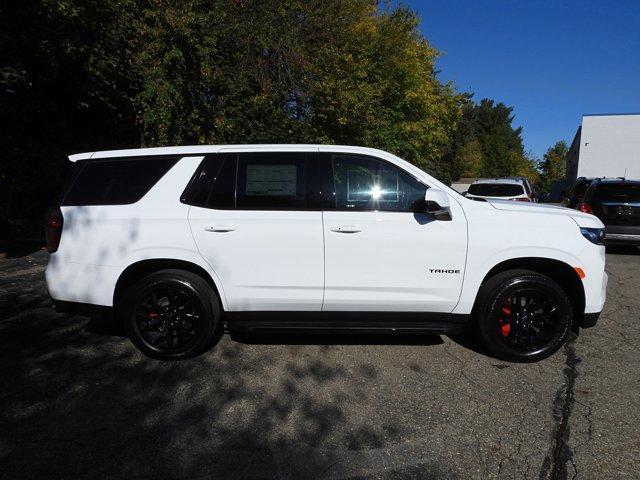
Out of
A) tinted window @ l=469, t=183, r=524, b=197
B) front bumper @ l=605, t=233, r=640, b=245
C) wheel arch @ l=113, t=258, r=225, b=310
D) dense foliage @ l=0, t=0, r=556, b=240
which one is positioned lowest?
front bumper @ l=605, t=233, r=640, b=245

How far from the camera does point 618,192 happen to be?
9.34 meters

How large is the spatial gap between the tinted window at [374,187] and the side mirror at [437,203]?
0.38ft

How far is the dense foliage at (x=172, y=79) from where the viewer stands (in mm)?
9000

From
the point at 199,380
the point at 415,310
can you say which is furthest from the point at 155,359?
the point at 415,310

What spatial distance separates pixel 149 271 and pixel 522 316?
10.8 ft

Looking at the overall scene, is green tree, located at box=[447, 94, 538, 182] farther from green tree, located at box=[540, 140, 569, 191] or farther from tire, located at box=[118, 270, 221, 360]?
tire, located at box=[118, 270, 221, 360]

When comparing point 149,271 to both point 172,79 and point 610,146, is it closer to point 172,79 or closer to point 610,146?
point 172,79

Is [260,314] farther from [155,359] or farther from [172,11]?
[172,11]

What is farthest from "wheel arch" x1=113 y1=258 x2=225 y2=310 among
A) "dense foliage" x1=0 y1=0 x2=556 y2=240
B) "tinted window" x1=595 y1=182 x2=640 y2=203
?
"tinted window" x1=595 y1=182 x2=640 y2=203

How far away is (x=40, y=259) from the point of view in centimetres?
818

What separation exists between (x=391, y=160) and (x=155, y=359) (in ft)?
8.96

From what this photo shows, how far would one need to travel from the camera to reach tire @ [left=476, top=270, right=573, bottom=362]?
12.5 ft

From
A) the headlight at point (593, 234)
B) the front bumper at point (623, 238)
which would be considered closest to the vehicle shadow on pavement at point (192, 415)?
the headlight at point (593, 234)

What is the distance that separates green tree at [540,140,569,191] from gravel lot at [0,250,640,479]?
77.5 m
